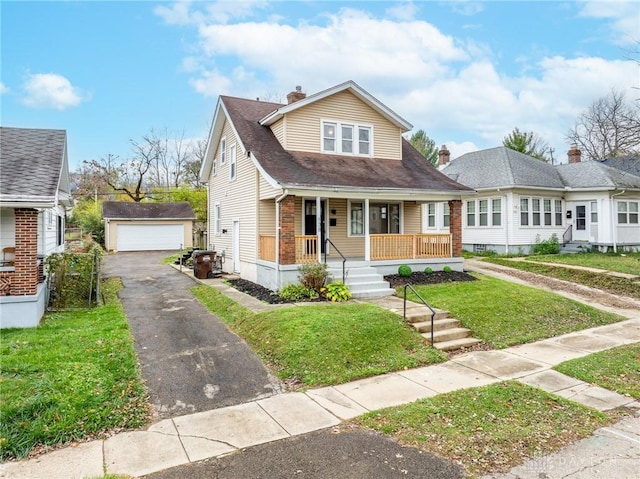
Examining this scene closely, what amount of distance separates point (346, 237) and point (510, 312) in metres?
6.73

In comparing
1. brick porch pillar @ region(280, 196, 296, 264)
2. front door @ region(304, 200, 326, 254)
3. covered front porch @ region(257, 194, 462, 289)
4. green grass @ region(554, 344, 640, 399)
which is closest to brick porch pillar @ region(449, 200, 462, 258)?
covered front porch @ region(257, 194, 462, 289)

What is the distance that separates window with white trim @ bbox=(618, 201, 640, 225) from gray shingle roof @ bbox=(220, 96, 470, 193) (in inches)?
471

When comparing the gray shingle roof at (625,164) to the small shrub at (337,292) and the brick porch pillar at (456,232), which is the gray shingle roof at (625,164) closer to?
the brick porch pillar at (456,232)

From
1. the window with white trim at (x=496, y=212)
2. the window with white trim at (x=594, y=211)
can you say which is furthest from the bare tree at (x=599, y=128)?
the window with white trim at (x=496, y=212)

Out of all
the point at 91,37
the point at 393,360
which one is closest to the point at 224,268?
the point at 91,37

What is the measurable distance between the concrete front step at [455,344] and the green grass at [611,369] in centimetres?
172

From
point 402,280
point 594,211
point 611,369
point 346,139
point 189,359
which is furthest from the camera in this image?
point 594,211

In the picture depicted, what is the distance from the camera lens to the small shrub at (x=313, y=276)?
11.4 metres

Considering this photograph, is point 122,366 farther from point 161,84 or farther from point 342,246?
point 161,84

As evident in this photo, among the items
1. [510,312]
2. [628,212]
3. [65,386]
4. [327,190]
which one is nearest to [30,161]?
[65,386]

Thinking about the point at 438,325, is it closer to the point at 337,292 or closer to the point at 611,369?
the point at 337,292

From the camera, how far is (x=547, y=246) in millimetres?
20781

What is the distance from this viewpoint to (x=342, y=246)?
15328 millimetres

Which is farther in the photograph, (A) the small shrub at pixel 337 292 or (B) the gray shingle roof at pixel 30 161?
(A) the small shrub at pixel 337 292
